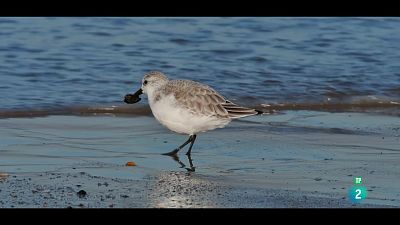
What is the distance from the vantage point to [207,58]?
1399cm

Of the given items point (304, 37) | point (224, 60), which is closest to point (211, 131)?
point (224, 60)

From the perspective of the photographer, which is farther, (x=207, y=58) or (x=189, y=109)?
(x=207, y=58)

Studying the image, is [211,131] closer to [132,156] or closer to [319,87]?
[132,156]

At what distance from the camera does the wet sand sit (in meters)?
7.31

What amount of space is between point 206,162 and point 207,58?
531 cm

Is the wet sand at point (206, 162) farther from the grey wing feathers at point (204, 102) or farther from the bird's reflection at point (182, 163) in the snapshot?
the grey wing feathers at point (204, 102)

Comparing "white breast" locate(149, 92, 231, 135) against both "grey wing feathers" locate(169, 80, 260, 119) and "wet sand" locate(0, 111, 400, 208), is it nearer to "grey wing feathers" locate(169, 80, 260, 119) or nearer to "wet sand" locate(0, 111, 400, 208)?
"grey wing feathers" locate(169, 80, 260, 119)

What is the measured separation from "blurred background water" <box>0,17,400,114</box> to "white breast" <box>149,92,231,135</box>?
7.72 ft

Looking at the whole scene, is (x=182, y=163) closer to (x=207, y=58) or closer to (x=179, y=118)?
(x=179, y=118)

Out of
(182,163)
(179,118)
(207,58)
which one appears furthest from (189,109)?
(207,58)

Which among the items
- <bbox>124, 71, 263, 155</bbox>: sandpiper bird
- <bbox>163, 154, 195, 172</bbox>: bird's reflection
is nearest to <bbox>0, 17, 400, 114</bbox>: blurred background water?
<bbox>124, 71, 263, 155</bbox>: sandpiper bird

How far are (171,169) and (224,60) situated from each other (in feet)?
18.5

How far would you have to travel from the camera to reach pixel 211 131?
404 inches

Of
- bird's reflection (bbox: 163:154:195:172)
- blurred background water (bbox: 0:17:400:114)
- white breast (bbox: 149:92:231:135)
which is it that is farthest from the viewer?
blurred background water (bbox: 0:17:400:114)
